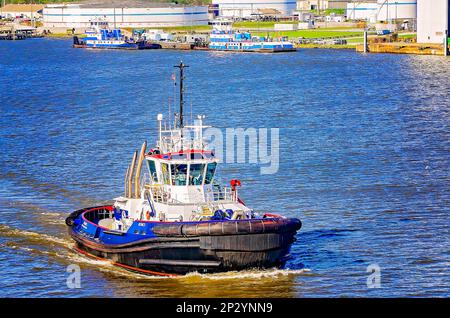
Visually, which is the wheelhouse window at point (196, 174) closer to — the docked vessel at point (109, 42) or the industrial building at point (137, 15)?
the docked vessel at point (109, 42)

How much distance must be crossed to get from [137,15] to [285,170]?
145840mm

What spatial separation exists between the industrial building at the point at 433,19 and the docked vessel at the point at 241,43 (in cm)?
1989

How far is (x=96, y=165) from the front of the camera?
4469 centimetres

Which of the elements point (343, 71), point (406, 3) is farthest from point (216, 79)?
point (406, 3)

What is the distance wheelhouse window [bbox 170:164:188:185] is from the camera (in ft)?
96.4

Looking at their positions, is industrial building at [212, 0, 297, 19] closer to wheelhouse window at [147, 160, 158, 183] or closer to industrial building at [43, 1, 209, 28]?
industrial building at [43, 1, 209, 28]

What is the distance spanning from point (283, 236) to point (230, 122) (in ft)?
108

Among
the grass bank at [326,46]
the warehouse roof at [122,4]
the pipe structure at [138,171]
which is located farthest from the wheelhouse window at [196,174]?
the warehouse roof at [122,4]

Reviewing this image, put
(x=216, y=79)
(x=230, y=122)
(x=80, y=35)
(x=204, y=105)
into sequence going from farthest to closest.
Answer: (x=80, y=35)
(x=216, y=79)
(x=204, y=105)
(x=230, y=122)

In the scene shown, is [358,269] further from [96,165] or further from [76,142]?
[76,142]

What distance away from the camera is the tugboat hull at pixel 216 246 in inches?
1065

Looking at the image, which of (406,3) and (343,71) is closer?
(343,71)

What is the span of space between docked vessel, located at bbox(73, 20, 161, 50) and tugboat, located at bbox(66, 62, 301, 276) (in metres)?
115

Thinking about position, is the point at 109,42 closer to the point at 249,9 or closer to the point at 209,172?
the point at 249,9
